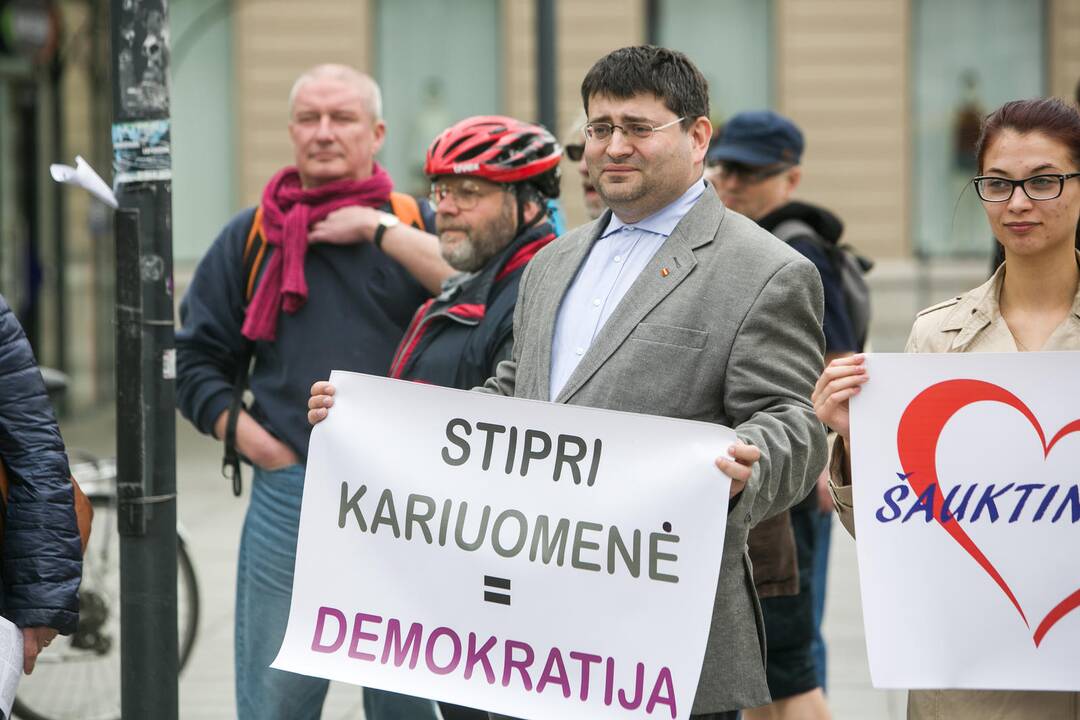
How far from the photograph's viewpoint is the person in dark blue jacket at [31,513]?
311cm

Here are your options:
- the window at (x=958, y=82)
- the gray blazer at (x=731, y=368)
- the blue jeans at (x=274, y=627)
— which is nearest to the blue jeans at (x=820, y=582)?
the blue jeans at (x=274, y=627)

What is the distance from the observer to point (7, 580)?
3.12m

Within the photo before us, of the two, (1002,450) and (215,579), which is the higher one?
(1002,450)

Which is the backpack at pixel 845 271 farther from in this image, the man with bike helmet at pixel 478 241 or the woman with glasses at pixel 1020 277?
the woman with glasses at pixel 1020 277

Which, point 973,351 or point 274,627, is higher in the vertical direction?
point 973,351

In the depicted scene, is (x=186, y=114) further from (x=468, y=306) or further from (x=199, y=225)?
(x=468, y=306)

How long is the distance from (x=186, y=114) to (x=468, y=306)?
15.1 metres

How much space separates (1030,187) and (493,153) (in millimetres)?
1456

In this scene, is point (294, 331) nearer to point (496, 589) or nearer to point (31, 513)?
point (31, 513)

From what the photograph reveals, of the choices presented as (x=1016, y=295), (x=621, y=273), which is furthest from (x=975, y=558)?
(x=621, y=273)

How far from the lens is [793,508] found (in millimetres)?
4785

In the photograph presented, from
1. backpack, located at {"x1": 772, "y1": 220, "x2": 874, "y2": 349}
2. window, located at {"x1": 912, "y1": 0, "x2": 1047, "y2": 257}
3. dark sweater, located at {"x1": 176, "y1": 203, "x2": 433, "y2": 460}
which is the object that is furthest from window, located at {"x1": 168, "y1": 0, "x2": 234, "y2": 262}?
dark sweater, located at {"x1": 176, "y1": 203, "x2": 433, "y2": 460}

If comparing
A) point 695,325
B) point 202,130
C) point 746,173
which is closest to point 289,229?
point 695,325

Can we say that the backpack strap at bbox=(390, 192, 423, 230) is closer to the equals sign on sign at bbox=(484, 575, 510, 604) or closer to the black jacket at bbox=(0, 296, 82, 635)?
the black jacket at bbox=(0, 296, 82, 635)
